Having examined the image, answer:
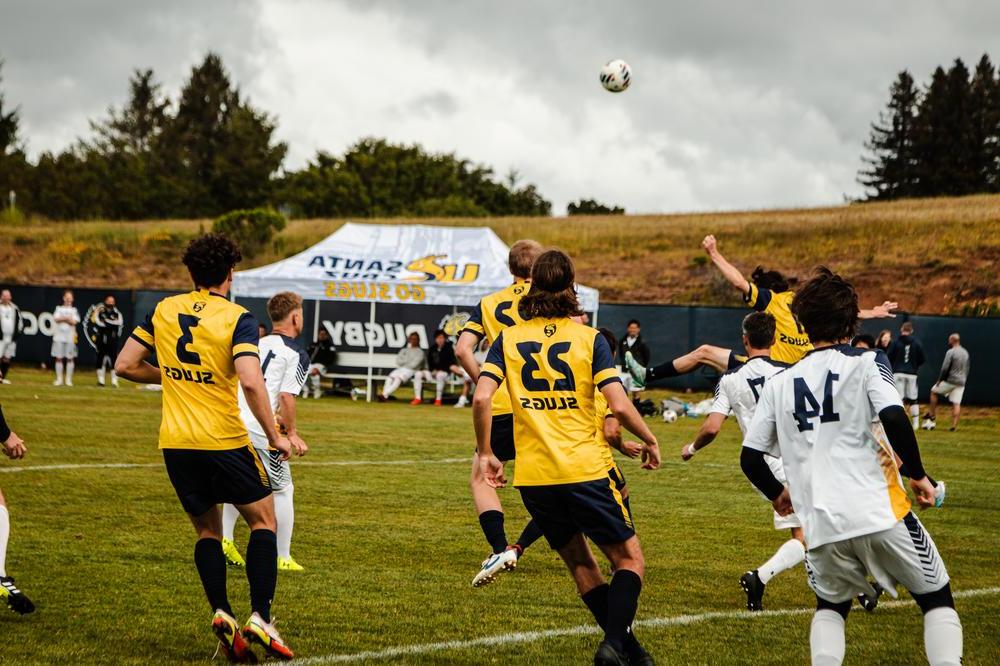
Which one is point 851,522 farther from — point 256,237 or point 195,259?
point 256,237

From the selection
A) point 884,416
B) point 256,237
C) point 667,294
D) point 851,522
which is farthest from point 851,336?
point 256,237

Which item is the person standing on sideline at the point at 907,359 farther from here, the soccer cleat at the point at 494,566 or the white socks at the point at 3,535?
the white socks at the point at 3,535

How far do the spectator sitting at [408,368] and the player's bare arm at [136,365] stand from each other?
65.6ft

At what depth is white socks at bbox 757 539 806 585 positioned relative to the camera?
23.2ft

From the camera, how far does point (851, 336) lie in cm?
467

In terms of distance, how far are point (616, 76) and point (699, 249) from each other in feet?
83.3

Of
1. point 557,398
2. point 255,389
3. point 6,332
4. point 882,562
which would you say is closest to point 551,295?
point 557,398

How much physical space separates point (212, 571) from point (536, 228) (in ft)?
156

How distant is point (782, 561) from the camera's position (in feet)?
23.5

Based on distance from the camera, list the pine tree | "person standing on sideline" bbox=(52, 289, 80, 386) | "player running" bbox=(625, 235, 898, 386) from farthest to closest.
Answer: the pine tree → "person standing on sideline" bbox=(52, 289, 80, 386) → "player running" bbox=(625, 235, 898, 386)

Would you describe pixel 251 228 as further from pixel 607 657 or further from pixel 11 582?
pixel 607 657

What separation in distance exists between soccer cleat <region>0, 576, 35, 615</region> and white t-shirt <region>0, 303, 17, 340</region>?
21.3 m

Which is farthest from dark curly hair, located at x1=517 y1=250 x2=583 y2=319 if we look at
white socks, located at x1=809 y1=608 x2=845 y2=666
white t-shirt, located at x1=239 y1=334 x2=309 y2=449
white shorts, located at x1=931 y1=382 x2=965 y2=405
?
white shorts, located at x1=931 y1=382 x2=965 y2=405

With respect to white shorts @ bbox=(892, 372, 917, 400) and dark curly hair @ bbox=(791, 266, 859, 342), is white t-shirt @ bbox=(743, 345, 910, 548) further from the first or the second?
white shorts @ bbox=(892, 372, 917, 400)
